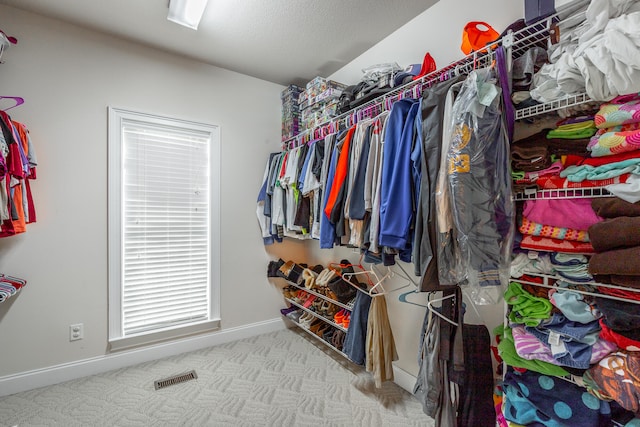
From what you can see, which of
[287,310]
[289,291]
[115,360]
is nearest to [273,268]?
[289,291]

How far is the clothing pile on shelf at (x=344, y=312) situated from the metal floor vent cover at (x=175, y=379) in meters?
1.01

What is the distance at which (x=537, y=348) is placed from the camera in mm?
1026

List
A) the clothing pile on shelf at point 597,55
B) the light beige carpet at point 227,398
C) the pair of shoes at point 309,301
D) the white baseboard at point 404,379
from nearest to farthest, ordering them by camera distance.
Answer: the clothing pile on shelf at point 597,55 < the light beige carpet at point 227,398 < the white baseboard at point 404,379 < the pair of shoes at point 309,301

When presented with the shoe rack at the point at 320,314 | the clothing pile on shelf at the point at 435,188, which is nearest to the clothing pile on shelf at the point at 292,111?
the clothing pile on shelf at the point at 435,188

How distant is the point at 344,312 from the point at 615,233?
179cm

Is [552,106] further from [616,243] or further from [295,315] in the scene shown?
[295,315]

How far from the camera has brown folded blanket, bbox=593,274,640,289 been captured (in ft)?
2.66

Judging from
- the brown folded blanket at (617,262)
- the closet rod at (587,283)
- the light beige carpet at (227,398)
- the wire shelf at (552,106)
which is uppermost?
the wire shelf at (552,106)

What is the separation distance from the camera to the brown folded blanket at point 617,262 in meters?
0.80

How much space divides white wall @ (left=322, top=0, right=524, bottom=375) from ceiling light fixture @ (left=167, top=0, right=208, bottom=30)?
1.36 metres

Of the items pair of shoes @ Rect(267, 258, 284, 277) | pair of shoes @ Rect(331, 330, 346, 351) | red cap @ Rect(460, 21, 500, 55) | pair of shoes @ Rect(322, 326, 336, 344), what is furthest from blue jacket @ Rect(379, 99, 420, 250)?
pair of shoes @ Rect(267, 258, 284, 277)

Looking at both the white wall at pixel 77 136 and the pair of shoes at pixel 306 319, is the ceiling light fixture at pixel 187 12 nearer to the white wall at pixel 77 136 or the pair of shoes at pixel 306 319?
the white wall at pixel 77 136

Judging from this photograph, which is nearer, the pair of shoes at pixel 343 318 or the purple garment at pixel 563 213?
the purple garment at pixel 563 213

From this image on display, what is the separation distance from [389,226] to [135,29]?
2450 mm
